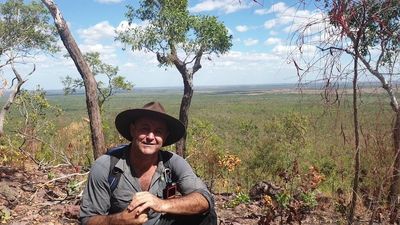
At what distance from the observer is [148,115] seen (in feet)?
7.97

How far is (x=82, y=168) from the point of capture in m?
7.00

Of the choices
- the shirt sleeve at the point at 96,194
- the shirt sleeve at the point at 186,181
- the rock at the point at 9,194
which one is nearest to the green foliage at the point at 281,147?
the rock at the point at 9,194

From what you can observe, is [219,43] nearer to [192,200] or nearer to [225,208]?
[225,208]

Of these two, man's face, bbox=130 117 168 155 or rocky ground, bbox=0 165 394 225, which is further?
rocky ground, bbox=0 165 394 225

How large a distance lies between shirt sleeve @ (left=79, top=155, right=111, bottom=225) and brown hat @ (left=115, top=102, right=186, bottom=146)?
329 millimetres

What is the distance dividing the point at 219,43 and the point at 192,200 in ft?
27.0

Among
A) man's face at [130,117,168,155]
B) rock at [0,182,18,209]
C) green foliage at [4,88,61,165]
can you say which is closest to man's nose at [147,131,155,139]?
man's face at [130,117,168,155]

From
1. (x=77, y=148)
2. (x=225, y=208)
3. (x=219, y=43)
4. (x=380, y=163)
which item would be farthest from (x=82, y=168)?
(x=380, y=163)

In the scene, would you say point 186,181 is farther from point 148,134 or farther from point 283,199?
point 283,199

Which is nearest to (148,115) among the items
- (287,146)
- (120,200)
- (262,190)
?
(120,200)

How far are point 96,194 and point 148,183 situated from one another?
1.01 ft

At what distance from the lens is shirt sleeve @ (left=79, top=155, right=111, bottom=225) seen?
7.32 feet

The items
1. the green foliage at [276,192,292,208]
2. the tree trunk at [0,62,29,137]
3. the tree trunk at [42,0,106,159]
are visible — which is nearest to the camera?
the green foliage at [276,192,292,208]

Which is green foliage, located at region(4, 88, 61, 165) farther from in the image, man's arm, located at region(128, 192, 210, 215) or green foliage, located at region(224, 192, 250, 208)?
man's arm, located at region(128, 192, 210, 215)
